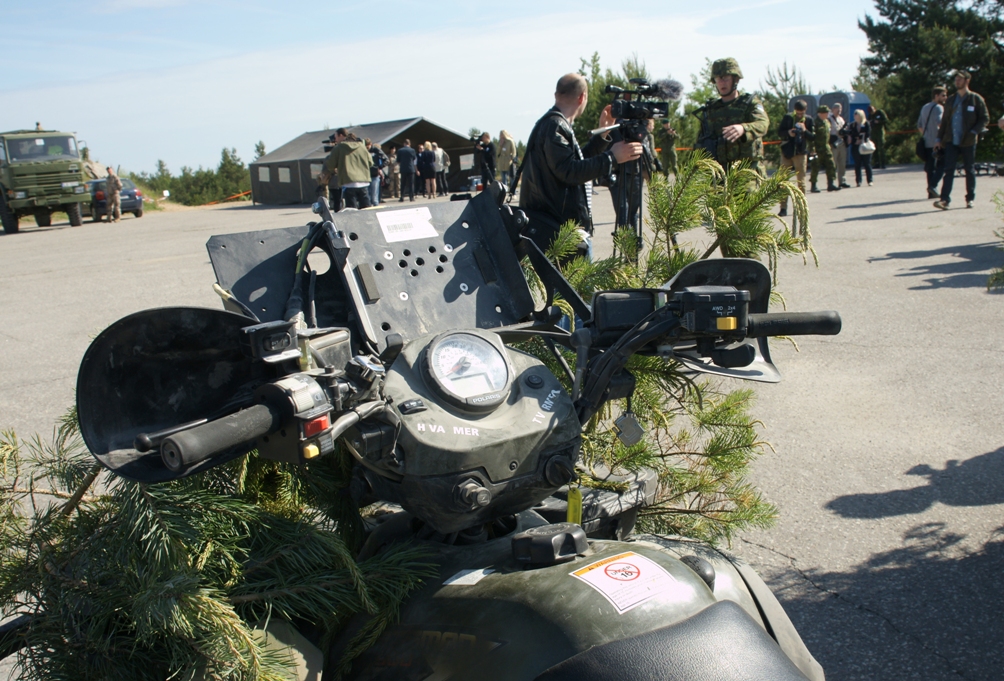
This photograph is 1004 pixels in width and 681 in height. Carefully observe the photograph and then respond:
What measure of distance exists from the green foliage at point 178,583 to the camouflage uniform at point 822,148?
16927 millimetres

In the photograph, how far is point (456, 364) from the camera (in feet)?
6.34

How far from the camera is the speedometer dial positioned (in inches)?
73.1

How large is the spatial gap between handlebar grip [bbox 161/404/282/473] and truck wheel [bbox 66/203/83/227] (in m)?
26.7

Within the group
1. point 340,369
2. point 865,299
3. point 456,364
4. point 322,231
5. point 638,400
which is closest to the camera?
point 340,369

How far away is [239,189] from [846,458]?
45414 millimetres

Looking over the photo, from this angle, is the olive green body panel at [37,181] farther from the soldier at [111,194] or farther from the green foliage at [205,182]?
the green foliage at [205,182]

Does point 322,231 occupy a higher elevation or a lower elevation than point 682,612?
higher

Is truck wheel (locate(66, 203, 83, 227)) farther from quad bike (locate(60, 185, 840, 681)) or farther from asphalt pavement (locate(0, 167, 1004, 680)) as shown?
quad bike (locate(60, 185, 840, 681))

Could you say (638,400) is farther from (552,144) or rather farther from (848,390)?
(848,390)

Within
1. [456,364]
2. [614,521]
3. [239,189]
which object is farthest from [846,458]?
[239,189]

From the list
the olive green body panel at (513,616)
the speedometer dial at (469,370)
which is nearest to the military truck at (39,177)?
the speedometer dial at (469,370)

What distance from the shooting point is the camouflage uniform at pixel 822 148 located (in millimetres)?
17922

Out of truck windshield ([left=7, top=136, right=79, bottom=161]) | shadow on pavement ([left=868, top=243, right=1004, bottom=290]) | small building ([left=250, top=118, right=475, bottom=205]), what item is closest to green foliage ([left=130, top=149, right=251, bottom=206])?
small building ([left=250, top=118, right=475, bottom=205])

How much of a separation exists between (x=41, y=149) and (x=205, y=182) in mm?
21851
